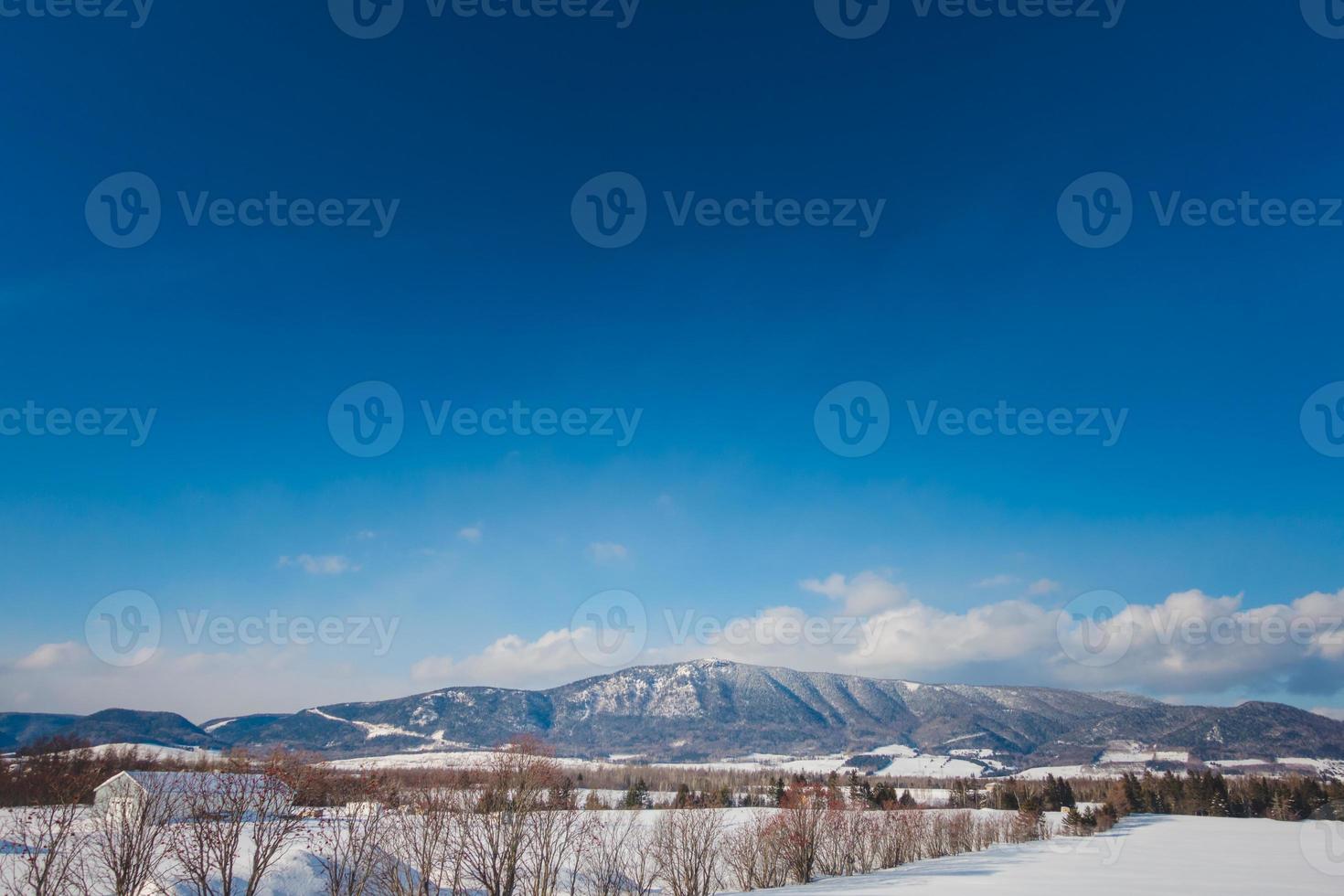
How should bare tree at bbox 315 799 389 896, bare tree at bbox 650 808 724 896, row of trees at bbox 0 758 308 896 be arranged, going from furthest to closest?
bare tree at bbox 650 808 724 896 → bare tree at bbox 315 799 389 896 → row of trees at bbox 0 758 308 896

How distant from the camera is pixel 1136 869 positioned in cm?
4206

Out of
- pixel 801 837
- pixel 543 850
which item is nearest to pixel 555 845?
pixel 543 850

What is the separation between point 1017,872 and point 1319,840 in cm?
5037

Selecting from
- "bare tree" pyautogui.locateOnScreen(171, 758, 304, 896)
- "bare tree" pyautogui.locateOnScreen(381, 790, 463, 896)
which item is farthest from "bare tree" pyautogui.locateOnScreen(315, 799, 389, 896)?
"bare tree" pyautogui.locateOnScreen(171, 758, 304, 896)

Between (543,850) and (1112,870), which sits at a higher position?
(543,850)

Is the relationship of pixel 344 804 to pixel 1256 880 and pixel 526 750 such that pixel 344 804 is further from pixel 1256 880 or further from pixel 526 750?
pixel 1256 880

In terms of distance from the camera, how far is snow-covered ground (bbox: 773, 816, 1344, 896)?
106 ft

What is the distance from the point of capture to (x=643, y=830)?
6731 centimetres

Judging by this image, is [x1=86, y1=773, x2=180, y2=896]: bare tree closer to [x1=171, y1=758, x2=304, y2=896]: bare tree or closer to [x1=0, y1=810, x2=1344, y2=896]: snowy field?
[x1=171, y1=758, x2=304, y2=896]: bare tree

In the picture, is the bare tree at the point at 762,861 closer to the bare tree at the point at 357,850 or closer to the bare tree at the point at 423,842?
the bare tree at the point at 423,842

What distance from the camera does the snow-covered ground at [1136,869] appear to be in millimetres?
32344

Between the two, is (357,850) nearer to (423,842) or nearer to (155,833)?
(423,842)

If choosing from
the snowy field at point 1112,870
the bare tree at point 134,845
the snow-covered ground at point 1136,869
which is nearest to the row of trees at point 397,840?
the bare tree at point 134,845

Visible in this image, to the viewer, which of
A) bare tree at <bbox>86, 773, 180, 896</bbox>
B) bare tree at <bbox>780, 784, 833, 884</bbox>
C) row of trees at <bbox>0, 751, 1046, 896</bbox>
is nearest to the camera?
bare tree at <bbox>86, 773, 180, 896</bbox>
